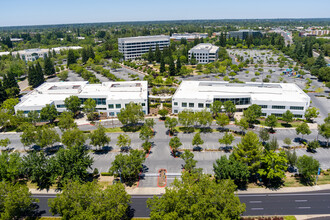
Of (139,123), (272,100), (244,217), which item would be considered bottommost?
(244,217)

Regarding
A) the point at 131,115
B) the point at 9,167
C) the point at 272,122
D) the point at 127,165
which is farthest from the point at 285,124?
the point at 9,167

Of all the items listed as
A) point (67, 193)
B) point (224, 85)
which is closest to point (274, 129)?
point (224, 85)

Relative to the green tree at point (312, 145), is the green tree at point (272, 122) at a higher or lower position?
higher

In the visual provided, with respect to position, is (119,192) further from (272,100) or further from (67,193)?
(272,100)

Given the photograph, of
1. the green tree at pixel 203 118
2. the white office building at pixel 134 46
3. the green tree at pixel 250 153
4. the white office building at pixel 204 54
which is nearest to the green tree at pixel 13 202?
the green tree at pixel 250 153

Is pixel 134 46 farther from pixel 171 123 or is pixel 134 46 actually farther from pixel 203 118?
pixel 203 118

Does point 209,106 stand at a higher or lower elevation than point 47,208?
higher

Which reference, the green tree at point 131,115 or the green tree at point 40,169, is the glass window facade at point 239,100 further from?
the green tree at point 40,169
